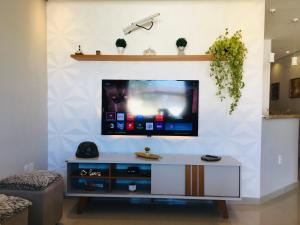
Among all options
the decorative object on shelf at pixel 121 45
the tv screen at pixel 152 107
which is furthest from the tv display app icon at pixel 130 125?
the decorative object on shelf at pixel 121 45

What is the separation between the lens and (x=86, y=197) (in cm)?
303

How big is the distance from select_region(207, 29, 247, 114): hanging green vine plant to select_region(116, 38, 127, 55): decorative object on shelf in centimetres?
Result: 102

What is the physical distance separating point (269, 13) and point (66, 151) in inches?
130

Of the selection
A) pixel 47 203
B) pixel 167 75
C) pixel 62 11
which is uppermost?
pixel 62 11

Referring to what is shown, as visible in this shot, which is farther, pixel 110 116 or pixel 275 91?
pixel 275 91

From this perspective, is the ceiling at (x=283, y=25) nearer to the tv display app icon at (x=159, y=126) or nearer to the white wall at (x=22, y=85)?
the tv display app icon at (x=159, y=126)

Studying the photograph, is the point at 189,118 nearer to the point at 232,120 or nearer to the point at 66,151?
the point at 232,120

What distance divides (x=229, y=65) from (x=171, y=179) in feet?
4.81

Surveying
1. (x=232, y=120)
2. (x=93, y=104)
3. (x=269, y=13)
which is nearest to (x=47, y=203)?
(x=93, y=104)

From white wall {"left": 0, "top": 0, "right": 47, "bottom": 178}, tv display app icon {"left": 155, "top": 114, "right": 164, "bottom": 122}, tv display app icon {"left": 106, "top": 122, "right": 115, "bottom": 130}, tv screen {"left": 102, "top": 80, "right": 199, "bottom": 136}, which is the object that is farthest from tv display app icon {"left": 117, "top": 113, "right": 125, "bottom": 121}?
white wall {"left": 0, "top": 0, "right": 47, "bottom": 178}

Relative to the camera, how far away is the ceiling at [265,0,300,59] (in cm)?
357

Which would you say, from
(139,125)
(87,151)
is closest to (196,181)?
(139,125)

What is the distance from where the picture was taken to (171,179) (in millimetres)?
2939

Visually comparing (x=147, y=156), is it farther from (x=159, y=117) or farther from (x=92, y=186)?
(x=92, y=186)
